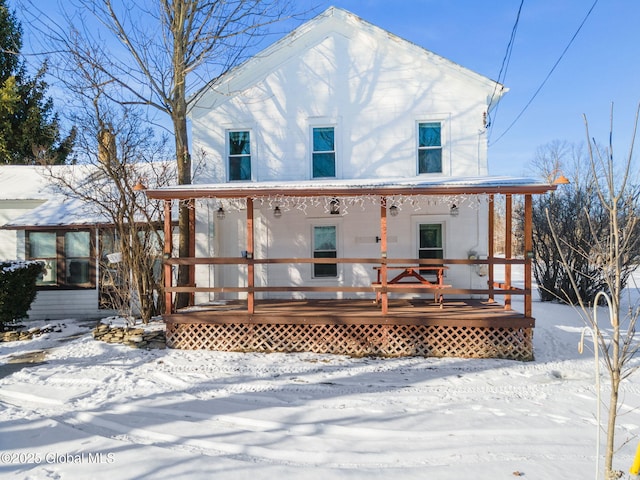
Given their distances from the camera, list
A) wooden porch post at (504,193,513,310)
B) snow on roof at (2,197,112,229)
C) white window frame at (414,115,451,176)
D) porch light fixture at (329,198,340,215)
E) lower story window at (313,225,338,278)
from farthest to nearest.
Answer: snow on roof at (2,197,112,229), lower story window at (313,225,338,278), white window frame at (414,115,451,176), porch light fixture at (329,198,340,215), wooden porch post at (504,193,513,310)

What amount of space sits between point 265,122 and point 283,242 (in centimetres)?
315

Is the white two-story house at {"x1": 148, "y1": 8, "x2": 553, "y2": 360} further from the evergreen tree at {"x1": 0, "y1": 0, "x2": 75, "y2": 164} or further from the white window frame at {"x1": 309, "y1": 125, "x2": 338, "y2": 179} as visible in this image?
the evergreen tree at {"x1": 0, "y1": 0, "x2": 75, "y2": 164}

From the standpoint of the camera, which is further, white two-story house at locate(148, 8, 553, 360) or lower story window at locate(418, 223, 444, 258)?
lower story window at locate(418, 223, 444, 258)

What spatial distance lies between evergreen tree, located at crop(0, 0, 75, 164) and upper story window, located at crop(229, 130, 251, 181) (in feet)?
33.9

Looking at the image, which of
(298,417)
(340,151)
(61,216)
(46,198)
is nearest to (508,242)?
(340,151)

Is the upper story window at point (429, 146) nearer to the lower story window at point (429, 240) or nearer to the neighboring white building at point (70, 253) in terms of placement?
the lower story window at point (429, 240)

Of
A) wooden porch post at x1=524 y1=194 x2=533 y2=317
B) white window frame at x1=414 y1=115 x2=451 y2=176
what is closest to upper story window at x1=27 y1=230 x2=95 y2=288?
white window frame at x1=414 y1=115 x2=451 y2=176

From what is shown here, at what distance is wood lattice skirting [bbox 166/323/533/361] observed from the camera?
7027 mm

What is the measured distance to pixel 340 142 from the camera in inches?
393

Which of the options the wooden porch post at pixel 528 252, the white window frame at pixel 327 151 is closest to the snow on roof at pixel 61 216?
the white window frame at pixel 327 151

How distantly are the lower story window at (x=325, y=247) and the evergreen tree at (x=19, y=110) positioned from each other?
1282cm

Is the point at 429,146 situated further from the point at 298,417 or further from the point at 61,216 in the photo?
the point at 61,216

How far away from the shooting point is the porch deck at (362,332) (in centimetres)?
702

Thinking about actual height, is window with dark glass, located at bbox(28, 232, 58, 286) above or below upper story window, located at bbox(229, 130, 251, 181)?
below
